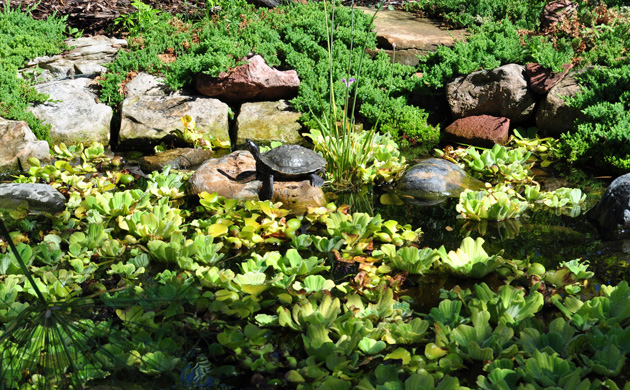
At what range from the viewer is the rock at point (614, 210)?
4715mm

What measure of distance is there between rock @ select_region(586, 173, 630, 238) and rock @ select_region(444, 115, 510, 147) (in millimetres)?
2480

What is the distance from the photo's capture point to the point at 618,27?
303 inches

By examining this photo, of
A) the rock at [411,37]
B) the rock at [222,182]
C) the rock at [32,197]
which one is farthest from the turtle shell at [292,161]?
the rock at [411,37]

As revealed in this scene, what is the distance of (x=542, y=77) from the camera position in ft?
23.8

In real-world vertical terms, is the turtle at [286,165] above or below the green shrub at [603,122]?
below

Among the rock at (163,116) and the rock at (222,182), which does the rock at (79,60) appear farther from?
the rock at (222,182)

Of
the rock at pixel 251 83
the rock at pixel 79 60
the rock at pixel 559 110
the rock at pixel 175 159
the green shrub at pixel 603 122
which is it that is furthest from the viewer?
the rock at pixel 79 60

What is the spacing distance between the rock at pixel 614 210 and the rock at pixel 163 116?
4.72 m

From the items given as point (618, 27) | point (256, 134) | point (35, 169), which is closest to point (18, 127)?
point (35, 169)

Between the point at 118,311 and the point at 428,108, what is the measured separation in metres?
5.93

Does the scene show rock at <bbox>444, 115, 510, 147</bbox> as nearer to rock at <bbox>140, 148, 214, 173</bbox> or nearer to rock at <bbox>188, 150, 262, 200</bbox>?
rock at <bbox>188, 150, 262, 200</bbox>

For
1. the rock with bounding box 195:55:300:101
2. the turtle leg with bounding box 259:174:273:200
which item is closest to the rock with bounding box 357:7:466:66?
the rock with bounding box 195:55:300:101

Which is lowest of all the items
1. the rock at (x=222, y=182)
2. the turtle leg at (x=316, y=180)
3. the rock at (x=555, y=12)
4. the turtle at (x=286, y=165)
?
the rock at (x=222, y=182)

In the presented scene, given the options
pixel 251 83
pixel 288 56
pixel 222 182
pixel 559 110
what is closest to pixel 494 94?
pixel 559 110
